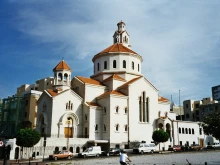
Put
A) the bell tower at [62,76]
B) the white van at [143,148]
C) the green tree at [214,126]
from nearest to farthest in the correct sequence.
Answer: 1. the green tree at [214,126]
2. the white van at [143,148]
3. the bell tower at [62,76]

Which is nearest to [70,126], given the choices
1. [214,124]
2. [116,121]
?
[116,121]

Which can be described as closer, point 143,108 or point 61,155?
point 61,155

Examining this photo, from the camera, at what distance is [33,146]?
36.2 metres

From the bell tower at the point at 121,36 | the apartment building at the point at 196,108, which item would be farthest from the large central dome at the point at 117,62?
the apartment building at the point at 196,108

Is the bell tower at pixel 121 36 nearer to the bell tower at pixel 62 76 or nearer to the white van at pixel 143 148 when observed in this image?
the bell tower at pixel 62 76

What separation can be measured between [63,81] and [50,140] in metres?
11.5

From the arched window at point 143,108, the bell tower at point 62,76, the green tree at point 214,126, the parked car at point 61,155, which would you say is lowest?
the parked car at point 61,155

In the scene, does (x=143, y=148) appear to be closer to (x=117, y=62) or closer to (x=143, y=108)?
(x=143, y=108)

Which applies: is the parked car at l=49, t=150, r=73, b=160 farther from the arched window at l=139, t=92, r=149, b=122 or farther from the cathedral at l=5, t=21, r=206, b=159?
the arched window at l=139, t=92, r=149, b=122

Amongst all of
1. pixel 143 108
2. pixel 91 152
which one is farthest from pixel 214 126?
pixel 143 108

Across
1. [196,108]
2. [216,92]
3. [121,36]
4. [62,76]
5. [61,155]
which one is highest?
[121,36]

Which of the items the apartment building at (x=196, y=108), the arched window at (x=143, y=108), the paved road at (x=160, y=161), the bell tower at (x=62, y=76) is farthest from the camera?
the apartment building at (x=196, y=108)

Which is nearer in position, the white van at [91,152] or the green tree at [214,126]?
the green tree at [214,126]

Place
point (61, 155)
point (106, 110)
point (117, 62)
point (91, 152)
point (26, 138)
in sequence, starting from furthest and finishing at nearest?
1. point (117, 62)
2. point (106, 110)
3. point (91, 152)
4. point (61, 155)
5. point (26, 138)
